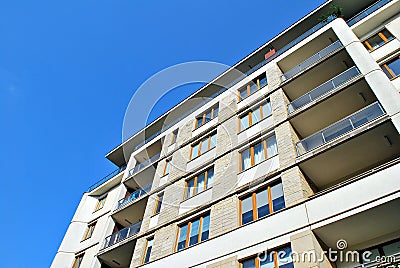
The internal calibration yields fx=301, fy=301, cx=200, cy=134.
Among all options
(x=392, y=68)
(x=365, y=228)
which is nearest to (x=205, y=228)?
(x=365, y=228)

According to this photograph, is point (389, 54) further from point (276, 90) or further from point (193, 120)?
point (193, 120)

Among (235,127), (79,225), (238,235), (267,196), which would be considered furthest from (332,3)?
(79,225)

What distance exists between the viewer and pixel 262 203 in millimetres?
11555

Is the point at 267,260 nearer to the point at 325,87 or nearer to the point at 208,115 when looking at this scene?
the point at 325,87

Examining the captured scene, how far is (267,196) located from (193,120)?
9628mm

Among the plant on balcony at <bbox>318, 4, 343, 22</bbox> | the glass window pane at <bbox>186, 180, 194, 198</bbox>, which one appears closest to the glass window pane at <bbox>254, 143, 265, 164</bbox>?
the glass window pane at <bbox>186, 180, 194, 198</bbox>

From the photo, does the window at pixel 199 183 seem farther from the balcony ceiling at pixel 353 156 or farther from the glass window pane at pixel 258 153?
the balcony ceiling at pixel 353 156

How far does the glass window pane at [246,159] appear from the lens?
13.7 meters

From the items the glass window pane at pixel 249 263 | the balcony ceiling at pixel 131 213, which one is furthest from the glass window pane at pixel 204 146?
the glass window pane at pixel 249 263

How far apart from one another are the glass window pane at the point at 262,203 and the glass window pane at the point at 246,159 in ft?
6.36

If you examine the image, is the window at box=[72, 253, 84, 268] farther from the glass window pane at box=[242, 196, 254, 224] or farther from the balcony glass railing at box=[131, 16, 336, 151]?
the glass window pane at box=[242, 196, 254, 224]

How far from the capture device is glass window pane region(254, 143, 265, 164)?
13422 mm

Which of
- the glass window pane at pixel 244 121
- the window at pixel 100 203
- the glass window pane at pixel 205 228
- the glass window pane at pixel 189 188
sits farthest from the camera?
the window at pixel 100 203

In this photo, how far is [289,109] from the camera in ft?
46.5
